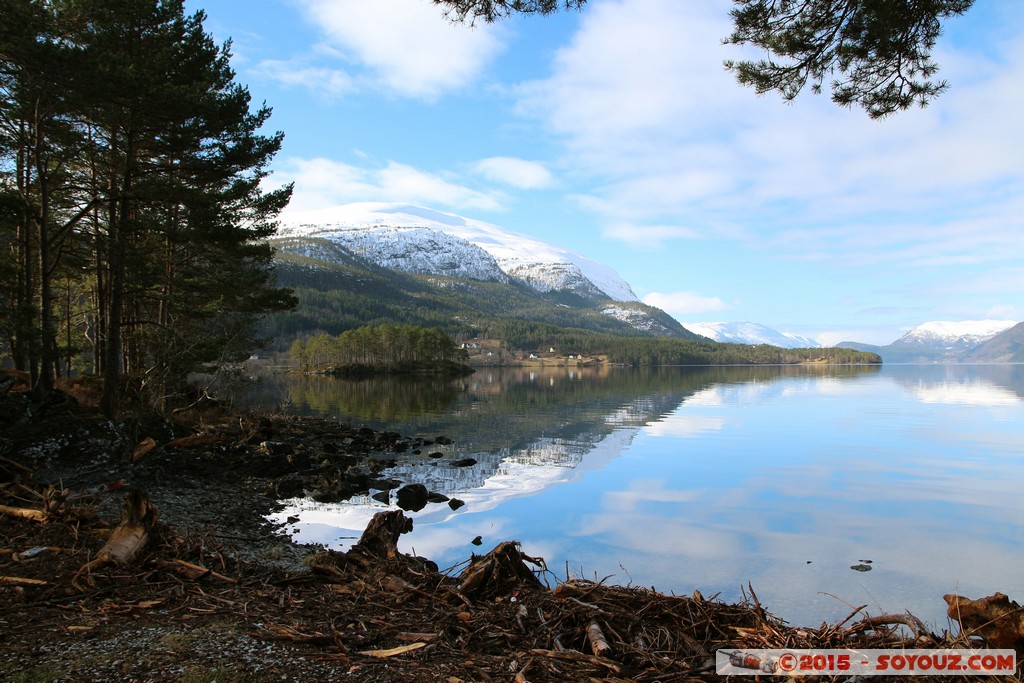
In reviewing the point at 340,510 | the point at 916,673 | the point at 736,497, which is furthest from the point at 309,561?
the point at 736,497

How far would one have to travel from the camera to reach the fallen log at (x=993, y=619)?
416 centimetres

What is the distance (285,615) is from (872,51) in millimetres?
11035

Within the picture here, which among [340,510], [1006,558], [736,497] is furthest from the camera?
[736,497]

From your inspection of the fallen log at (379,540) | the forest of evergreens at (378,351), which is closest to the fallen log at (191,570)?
the fallen log at (379,540)

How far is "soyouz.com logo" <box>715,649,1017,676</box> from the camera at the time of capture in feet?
13.0

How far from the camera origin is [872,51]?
888cm

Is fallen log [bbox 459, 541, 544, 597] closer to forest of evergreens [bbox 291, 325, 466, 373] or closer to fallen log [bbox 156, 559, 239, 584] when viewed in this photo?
fallen log [bbox 156, 559, 239, 584]

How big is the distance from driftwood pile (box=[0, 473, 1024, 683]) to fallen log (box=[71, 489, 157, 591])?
2 cm

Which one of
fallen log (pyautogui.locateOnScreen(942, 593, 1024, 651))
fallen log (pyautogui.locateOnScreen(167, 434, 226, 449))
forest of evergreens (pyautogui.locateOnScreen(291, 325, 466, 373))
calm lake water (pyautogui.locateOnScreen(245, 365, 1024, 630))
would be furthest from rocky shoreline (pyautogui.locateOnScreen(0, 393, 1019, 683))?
forest of evergreens (pyautogui.locateOnScreen(291, 325, 466, 373))

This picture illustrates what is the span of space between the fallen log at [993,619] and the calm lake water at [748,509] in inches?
96.5

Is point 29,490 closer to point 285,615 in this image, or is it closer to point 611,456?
point 285,615

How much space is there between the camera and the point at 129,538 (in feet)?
23.6

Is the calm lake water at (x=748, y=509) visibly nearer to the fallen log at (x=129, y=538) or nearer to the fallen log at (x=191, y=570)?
the fallen log at (x=129, y=538)

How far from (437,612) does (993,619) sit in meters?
4.66
